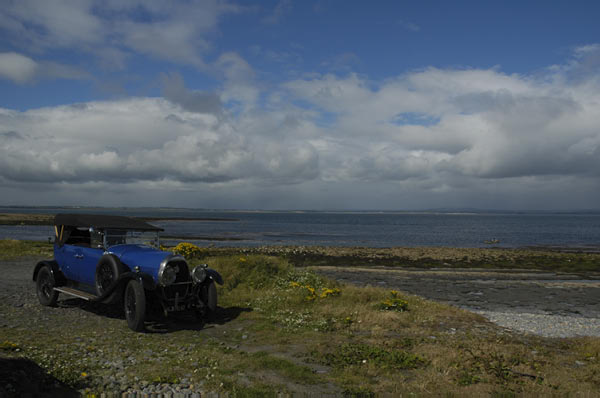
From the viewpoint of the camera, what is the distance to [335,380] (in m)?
6.75

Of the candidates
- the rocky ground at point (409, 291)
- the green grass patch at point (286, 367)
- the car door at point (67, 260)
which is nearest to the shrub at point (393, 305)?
the rocky ground at point (409, 291)

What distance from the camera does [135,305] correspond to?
9445 millimetres

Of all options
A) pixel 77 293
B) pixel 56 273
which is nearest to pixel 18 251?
pixel 56 273

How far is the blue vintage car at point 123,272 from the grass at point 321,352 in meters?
0.62

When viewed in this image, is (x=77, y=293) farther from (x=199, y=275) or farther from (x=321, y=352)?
(x=321, y=352)

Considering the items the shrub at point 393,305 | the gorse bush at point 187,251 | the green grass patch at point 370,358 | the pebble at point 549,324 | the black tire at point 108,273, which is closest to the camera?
the green grass patch at point 370,358

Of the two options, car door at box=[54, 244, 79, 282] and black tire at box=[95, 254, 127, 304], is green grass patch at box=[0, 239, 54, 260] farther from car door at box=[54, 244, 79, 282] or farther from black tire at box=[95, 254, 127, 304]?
black tire at box=[95, 254, 127, 304]

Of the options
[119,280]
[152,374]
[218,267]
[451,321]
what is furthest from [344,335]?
[218,267]

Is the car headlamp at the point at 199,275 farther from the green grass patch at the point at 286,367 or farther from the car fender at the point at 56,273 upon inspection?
Answer: the car fender at the point at 56,273

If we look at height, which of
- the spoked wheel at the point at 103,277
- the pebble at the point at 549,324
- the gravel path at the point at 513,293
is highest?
the spoked wheel at the point at 103,277

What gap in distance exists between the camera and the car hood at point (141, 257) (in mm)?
9961

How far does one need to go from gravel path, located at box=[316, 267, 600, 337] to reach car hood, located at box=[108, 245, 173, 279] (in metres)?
10.0

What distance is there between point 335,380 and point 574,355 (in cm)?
566

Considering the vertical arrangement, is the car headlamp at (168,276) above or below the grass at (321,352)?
above
